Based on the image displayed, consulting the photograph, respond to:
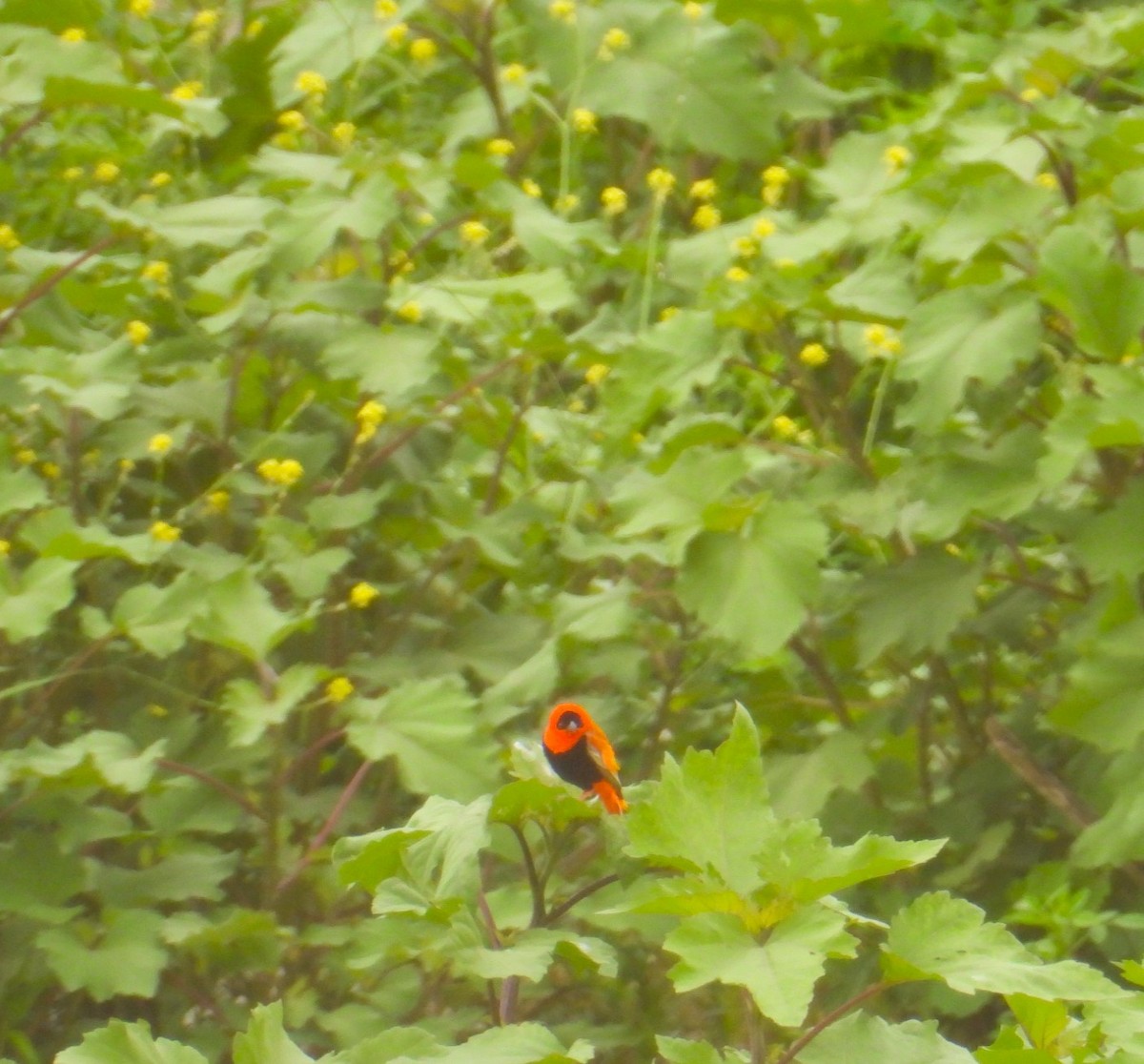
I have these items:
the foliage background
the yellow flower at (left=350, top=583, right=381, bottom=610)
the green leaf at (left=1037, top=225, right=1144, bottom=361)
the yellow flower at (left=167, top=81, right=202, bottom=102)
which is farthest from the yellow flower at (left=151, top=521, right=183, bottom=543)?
the green leaf at (left=1037, top=225, right=1144, bottom=361)

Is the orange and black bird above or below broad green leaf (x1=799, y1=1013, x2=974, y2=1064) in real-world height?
below

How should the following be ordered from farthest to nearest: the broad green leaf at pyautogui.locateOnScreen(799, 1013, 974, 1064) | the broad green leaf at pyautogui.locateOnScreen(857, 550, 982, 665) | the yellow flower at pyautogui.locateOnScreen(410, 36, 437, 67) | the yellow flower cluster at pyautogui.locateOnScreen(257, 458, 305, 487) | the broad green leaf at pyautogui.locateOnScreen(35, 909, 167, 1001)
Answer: the yellow flower at pyautogui.locateOnScreen(410, 36, 437, 67) → the yellow flower cluster at pyautogui.locateOnScreen(257, 458, 305, 487) → the broad green leaf at pyautogui.locateOnScreen(857, 550, 982, 665) → the broad green leaf at pyautogui.locateOnScreen(35, 909, 167, 1001) → the broad green leaf at pyautogui.locateOnScreen(799, 1013, 974, 1064)

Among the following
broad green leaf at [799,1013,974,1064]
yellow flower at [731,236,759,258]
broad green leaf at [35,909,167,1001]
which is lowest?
broad green leaf at [35,909,167,1001]

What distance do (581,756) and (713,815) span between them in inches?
13.7

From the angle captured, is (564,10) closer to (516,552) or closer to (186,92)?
(186,92)

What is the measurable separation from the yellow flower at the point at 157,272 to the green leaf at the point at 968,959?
1.56 metres

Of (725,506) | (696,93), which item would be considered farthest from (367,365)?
(696,93)

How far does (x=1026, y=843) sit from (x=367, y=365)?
941 mm

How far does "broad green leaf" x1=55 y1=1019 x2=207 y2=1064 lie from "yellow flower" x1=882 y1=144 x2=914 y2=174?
168 centimetres

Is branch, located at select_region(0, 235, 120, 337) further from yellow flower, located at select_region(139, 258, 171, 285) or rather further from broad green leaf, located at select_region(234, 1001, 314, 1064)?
broad green leaf, located at select_region(234, 1001, 314, 1064)

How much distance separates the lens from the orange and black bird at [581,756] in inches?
51.7

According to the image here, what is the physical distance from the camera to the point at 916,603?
1983 mm

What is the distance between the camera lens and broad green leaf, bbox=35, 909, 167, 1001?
173 cm

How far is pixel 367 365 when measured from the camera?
2084mm
